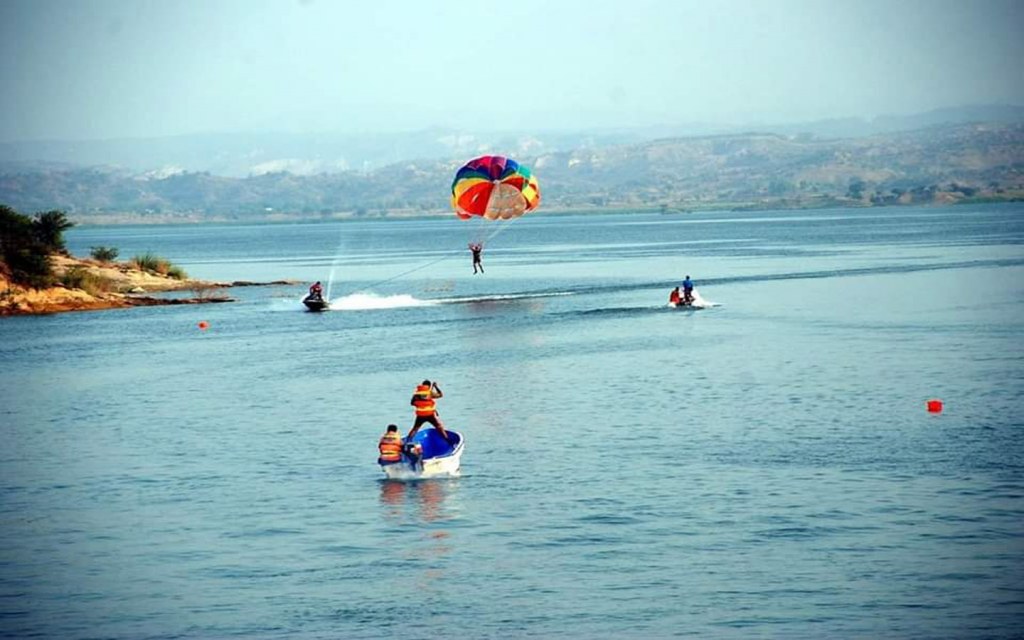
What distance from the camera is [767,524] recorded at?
30734mm

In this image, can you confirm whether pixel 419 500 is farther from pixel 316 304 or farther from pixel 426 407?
pixel 316 304

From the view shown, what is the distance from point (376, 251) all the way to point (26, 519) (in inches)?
6360

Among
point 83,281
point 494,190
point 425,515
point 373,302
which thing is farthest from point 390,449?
point 83,281

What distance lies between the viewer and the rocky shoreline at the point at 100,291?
298 feet

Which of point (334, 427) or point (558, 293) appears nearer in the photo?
point (334, 427)

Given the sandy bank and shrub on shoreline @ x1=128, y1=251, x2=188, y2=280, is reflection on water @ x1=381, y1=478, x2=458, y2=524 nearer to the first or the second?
the sandy bank

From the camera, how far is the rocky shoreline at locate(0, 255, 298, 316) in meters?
90.9

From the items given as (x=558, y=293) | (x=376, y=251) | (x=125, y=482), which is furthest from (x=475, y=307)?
(x=376, y=251)

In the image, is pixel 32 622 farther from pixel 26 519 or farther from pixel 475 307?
pixel 475 307

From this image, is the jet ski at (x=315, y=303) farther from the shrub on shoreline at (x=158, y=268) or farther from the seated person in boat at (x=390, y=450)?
the seated person in boat at (x=390, y=450)

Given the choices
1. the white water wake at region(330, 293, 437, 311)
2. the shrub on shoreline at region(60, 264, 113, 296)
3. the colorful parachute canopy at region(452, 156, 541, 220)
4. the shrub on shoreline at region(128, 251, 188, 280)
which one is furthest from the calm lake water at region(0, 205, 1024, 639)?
the shrub on shoreline at region(128, 251, 188, 280)

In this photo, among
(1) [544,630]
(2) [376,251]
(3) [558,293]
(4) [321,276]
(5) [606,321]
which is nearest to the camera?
(1) [544,630]

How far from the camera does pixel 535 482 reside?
117 ft

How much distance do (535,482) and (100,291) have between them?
6659cm
